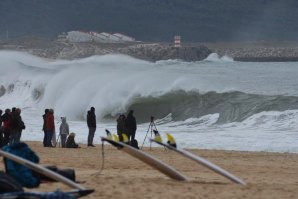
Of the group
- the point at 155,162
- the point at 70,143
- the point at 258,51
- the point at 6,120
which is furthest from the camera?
the point at 258,51

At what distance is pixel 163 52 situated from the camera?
113 m

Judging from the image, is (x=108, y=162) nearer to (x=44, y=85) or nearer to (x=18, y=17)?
A: (x=44, y=85)

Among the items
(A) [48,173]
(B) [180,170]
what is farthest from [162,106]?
(A) [48,173]

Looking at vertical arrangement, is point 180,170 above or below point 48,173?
below

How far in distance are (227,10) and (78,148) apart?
166 meters

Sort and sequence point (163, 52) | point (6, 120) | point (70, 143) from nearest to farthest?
point (6, 120), point (70, 143), point (163, 52)

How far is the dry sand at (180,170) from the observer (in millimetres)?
10852

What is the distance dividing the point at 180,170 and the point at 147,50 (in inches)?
3881

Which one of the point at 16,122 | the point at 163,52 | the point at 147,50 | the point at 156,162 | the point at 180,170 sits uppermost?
the point at 147,50

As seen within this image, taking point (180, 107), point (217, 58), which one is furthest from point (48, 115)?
point (217, 58)

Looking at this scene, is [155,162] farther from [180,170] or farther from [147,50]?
[147,50]

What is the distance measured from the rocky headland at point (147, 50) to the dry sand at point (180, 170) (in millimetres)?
79138

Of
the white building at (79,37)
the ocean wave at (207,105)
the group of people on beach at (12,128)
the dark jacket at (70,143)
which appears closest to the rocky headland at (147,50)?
the white building at (79,37)

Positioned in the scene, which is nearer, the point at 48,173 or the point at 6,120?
the point at 48,173
